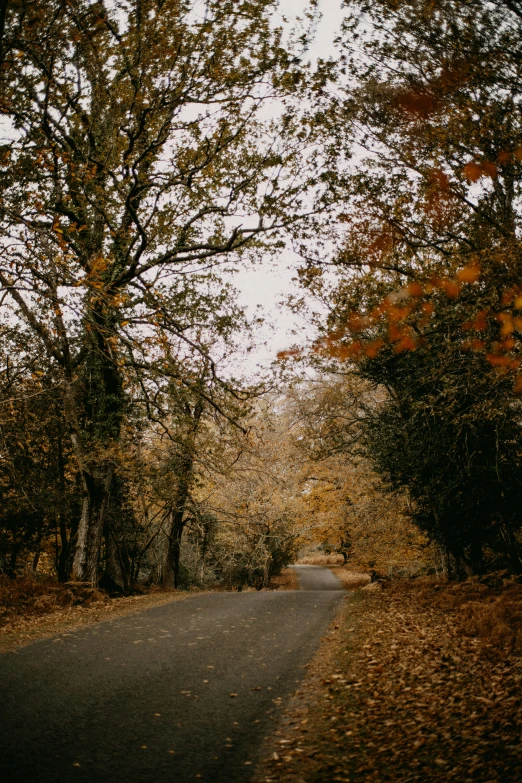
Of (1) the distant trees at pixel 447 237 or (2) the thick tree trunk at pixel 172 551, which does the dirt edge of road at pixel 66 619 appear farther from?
(1) the distant trees at pixel 447 237

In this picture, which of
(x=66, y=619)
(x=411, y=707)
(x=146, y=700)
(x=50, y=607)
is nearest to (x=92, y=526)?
(x=50, y=607)

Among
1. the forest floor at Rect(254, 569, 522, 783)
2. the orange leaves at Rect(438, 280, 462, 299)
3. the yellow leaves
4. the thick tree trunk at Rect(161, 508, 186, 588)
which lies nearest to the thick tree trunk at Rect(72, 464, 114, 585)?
the thick tree trunk at Rect(161, 508, 186, 588)

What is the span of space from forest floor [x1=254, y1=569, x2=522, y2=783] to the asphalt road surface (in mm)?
335

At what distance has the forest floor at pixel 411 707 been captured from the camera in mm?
3621

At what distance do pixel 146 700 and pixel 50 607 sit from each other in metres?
6.97

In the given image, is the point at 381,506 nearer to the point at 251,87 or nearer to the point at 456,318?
the point at 456,318

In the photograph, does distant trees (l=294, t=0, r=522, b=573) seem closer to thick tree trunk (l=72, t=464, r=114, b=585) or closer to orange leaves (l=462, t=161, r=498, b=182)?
orange leaves (l=462, t=161, r=498, b=182)

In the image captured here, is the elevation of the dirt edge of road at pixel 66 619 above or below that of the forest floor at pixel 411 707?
below

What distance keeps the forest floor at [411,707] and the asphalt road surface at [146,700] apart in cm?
33

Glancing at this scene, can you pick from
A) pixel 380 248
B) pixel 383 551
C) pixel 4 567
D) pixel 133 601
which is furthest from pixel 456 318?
pixel 4 567

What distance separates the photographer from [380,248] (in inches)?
395

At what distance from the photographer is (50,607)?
10672mm

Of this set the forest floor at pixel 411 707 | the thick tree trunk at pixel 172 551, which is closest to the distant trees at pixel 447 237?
the forest floor at pixel 411 707

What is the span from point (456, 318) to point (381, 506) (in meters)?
11.0
